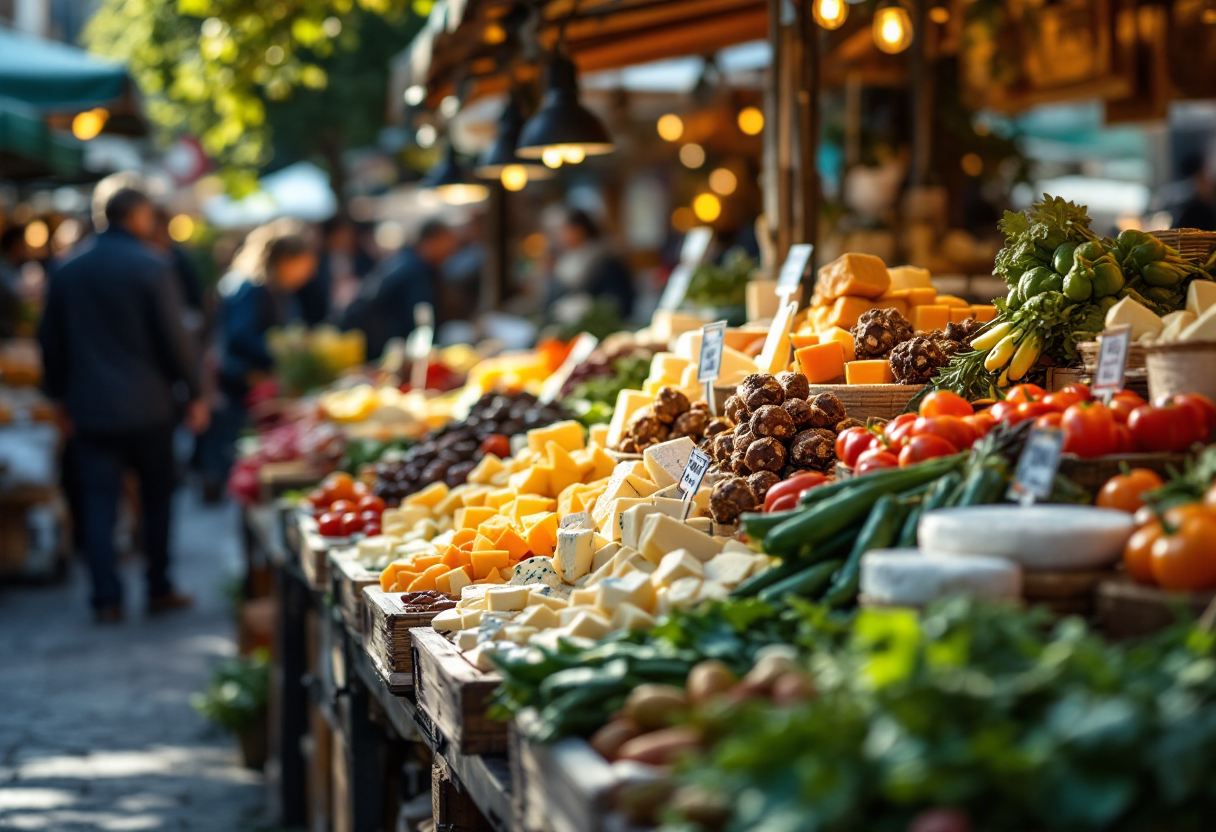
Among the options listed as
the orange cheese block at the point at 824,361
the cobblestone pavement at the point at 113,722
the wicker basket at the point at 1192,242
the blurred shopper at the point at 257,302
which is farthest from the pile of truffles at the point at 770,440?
the blurred shopper at the point at 257,302

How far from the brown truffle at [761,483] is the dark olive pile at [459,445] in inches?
72.0

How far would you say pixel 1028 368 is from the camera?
10.3 ft

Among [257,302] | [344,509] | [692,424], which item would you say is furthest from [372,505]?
[257,302]

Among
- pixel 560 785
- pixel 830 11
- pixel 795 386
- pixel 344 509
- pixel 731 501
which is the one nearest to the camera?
pixel 560 785

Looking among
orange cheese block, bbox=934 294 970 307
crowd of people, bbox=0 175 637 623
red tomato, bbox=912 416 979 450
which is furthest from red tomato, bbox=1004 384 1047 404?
crowd of people, bbox=0 175 637 623

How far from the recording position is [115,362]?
7.99m

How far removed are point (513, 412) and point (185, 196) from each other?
1991 centimetres

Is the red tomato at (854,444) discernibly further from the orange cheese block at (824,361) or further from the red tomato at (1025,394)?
the orange cheese block at (824,361)

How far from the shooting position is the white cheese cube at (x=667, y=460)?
3.29 m

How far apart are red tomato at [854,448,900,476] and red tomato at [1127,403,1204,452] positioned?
1.50 ft

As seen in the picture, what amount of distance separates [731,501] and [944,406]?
0.50m

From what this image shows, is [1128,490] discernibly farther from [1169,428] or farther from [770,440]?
[770,440]

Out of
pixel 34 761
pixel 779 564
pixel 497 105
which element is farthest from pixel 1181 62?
pixel 34 761

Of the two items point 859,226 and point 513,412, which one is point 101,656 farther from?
point 859,226
